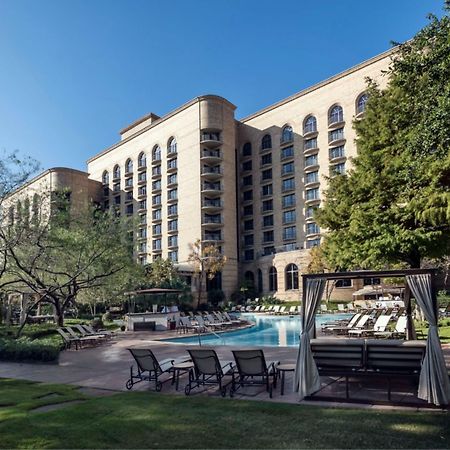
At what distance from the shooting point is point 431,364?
679 cm

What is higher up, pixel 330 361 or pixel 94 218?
pixel 94 218

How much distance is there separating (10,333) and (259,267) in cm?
3990

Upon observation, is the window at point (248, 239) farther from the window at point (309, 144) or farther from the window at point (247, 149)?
the window at point (309, 144)

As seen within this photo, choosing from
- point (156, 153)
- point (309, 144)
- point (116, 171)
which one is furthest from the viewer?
point (116, 171)

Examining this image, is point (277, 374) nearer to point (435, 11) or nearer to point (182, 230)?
point (435, 11)

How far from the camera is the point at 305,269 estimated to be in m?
47.4

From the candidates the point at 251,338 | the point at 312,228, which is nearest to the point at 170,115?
the point at 312,228

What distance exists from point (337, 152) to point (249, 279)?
19.4 m

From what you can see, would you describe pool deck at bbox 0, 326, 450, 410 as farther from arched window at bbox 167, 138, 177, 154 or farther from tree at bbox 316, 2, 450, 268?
arched window at bbox 167, 138, 177, 154

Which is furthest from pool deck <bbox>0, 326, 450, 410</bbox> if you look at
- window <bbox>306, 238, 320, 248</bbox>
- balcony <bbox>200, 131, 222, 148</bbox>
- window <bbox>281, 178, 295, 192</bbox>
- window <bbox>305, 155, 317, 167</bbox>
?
balcony <bbox>200, 131, 222, 148</bbox>

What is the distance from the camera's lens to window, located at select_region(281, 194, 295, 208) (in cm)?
5540

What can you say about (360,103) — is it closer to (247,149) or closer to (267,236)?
(247,149)

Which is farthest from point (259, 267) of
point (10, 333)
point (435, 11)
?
point (435, 11)

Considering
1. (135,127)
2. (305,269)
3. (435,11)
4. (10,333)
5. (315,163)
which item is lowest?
(10,333)
